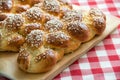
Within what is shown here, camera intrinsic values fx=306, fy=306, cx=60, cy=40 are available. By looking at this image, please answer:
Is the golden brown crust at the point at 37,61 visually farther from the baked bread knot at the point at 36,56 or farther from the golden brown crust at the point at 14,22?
the golden brown crust at the point at 14,22

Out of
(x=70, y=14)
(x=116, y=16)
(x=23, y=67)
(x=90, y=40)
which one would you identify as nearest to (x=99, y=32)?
(x=90, y=40)

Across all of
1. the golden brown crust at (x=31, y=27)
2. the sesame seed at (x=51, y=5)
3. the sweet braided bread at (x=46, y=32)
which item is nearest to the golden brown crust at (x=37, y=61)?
the sweet braided bread at (x=46, y=32)

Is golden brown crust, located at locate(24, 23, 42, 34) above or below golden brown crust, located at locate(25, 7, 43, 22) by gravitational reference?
below

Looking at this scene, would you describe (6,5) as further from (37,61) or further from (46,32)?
(37,61)

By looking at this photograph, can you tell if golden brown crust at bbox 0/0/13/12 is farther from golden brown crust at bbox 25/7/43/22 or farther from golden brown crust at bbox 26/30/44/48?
golden brown crust at bbox 26/30/44/48

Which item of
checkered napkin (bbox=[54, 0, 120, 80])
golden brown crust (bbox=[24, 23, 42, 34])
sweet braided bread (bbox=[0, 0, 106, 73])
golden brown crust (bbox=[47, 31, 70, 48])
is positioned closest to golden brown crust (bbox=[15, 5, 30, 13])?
sweet braided bread (bbox=[0, 0, 106, 73])
